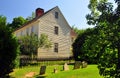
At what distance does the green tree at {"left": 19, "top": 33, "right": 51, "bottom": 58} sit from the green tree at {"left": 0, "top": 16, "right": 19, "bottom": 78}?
15305 millimetres

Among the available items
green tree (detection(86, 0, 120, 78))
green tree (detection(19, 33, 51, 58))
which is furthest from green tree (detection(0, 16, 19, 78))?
green tree (detection(19, 33, 51, 58))

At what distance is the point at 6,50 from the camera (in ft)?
71.1

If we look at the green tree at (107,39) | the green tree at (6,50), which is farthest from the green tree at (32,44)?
the green tree at (107,39)

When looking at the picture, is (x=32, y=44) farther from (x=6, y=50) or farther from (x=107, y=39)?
(x=107, y=39)

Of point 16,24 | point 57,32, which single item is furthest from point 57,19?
point 16,24

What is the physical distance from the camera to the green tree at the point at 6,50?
21.2m

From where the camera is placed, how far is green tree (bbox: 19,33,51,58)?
125 feet

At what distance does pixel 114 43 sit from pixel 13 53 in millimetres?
16426

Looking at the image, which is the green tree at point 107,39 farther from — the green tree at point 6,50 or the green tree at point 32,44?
the green tree at point 32,44

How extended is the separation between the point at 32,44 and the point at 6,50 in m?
16.5

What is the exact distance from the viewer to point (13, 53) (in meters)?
22.1

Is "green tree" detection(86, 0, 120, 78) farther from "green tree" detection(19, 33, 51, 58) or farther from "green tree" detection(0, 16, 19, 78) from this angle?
"green tree" detection(19, 33, 51, 58)

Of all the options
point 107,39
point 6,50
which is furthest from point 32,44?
point 107,39

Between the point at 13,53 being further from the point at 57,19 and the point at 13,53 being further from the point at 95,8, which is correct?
the point at 57,19
